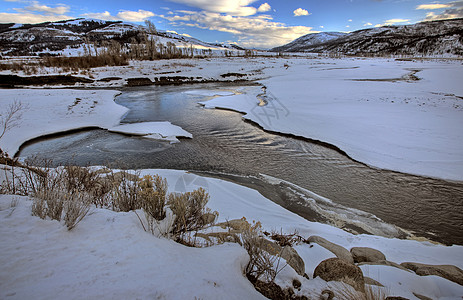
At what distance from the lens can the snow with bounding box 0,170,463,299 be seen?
1550 millimetres

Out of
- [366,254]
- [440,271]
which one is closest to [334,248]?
[366,254]

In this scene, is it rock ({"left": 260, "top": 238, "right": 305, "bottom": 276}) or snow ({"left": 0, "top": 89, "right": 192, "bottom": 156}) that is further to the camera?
snow ({"left": 0, "top": 89, "right": 192, "bottom": 156})

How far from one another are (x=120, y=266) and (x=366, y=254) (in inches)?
126

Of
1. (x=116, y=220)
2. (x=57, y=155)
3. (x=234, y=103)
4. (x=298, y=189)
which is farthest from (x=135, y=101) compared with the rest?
(x=116, y=220)

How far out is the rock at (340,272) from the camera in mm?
2258

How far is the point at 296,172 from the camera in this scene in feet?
21.2

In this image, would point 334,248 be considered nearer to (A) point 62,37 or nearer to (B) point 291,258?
(B) point 291,258

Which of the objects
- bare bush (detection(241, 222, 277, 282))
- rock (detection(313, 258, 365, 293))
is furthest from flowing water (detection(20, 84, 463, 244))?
bare bush (detection(241, 222, 277, 282))

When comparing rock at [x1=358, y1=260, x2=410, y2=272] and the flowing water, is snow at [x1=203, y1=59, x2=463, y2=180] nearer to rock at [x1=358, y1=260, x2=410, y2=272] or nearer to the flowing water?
the flowing water

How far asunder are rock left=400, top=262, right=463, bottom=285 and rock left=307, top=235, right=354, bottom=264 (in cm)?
71

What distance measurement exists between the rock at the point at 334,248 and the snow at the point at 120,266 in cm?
17

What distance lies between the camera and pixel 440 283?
8.32ft

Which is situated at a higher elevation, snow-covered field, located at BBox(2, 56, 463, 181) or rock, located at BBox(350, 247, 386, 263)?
snow-covered field, located at BBox(2, 56, 463, 181)

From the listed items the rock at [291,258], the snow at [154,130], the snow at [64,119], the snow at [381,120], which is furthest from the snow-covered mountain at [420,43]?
the rock at [291,258]
